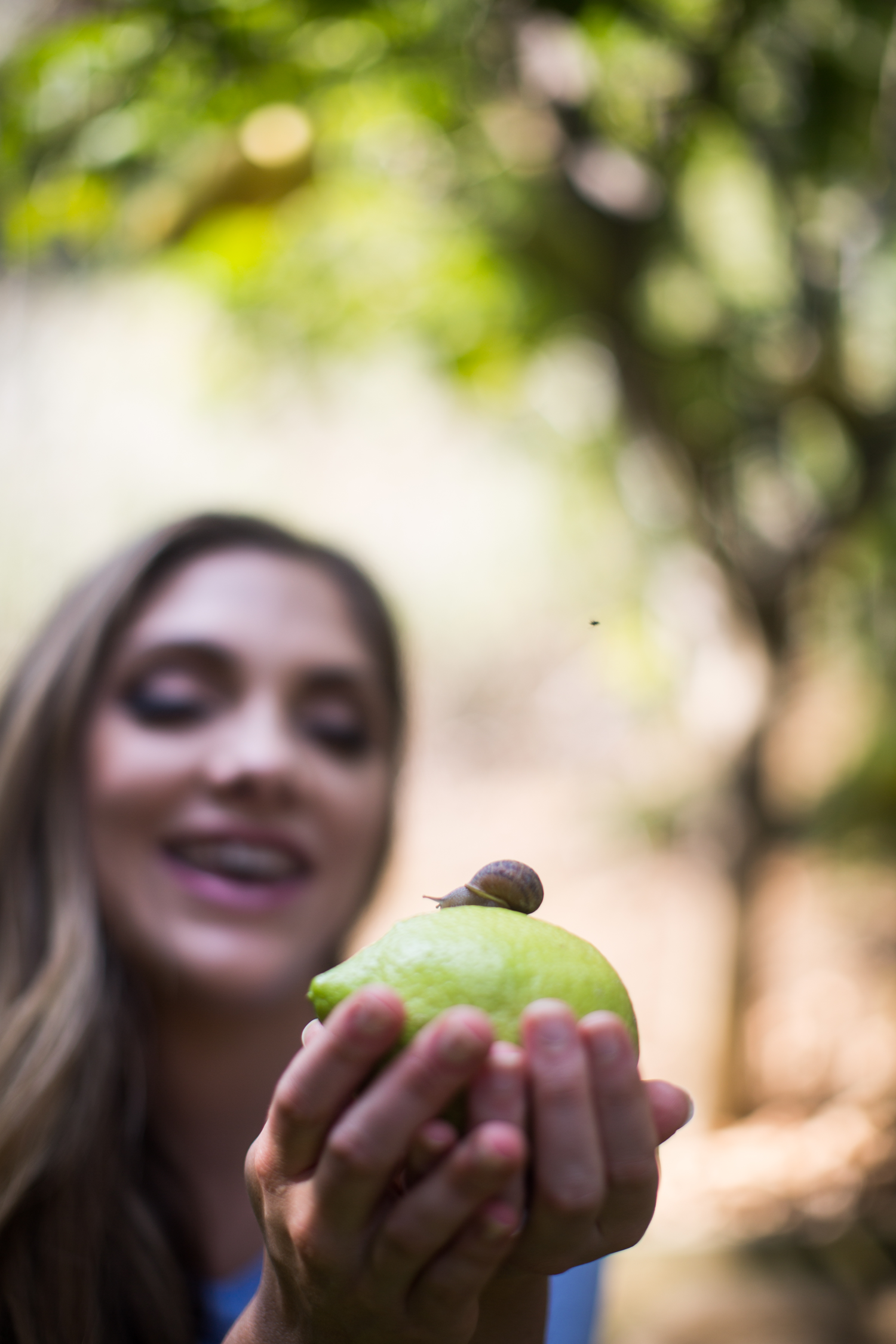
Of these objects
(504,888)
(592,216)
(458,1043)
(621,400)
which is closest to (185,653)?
(504,888)

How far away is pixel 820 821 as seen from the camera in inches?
132

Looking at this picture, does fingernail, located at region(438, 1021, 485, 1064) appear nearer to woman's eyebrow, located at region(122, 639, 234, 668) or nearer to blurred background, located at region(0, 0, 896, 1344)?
woman's eyebrow, located at region(122, 639, 234, 668)

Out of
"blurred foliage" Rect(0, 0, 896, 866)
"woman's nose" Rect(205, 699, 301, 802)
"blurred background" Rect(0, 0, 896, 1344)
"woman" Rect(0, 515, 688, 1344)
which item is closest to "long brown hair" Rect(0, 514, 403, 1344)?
"woman" Rect(0, 515, 688, 1344)

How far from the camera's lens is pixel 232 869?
55.8 inches

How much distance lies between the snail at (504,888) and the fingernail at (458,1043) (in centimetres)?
15

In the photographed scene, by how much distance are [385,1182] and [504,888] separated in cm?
23

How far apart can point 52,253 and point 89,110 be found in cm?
116

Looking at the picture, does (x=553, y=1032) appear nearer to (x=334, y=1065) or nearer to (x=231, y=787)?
(x=334, y=1065)

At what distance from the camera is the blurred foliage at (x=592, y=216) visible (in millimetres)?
1654

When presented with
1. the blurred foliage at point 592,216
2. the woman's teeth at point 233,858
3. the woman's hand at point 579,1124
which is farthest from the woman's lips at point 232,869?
the blurred foliage at point 592,216

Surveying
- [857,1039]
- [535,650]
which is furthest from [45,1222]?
[535,650]

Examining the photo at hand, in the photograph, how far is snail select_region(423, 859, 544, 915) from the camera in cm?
75

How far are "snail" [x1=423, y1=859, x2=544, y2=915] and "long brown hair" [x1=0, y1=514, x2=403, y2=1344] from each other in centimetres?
80

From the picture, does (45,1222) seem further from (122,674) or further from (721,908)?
(721,908)
